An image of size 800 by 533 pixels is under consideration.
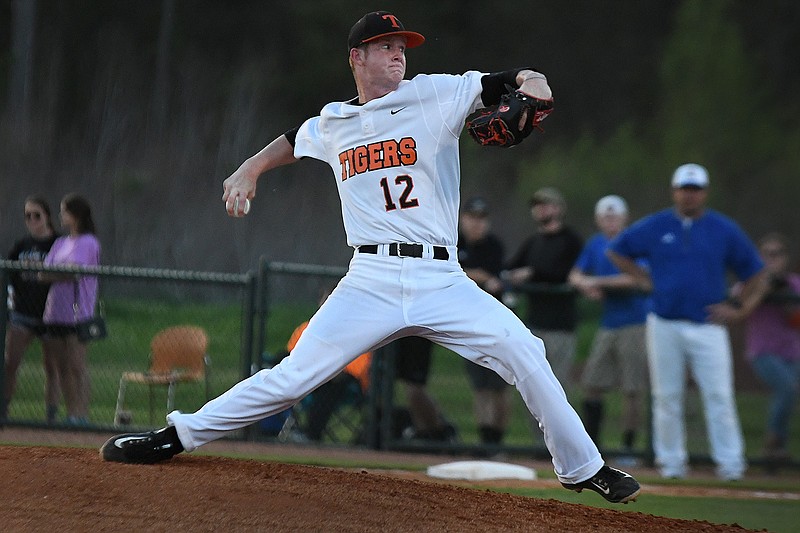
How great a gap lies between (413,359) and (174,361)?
1994 mm

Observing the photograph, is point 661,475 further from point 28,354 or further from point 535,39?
point 535,39

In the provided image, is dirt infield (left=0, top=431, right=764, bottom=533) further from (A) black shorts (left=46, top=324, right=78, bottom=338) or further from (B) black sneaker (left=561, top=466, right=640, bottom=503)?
(A) black shorts (left=46, top=324, right=78, bottom=338)

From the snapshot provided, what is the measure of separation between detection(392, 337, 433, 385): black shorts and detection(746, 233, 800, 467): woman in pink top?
2.48 meters

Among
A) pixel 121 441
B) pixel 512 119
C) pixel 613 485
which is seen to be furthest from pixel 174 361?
pixel 512 119

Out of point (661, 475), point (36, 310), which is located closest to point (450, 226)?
point (661, 475)

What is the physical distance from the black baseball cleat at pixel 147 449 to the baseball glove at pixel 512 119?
1.73 metres

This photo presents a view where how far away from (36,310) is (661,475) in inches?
185

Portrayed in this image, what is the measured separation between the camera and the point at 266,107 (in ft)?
88.6

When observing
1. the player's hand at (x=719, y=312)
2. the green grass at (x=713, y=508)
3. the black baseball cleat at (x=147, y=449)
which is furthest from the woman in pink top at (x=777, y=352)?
the black baseball cleat at (x=147, y=449)

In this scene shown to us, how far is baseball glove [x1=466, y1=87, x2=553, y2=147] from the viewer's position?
448cm

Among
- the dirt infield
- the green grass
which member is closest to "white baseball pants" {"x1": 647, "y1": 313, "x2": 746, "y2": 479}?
the green grass

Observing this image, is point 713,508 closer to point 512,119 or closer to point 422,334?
point 422,334

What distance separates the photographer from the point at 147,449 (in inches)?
194

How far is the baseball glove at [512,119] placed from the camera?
448 centimetres
